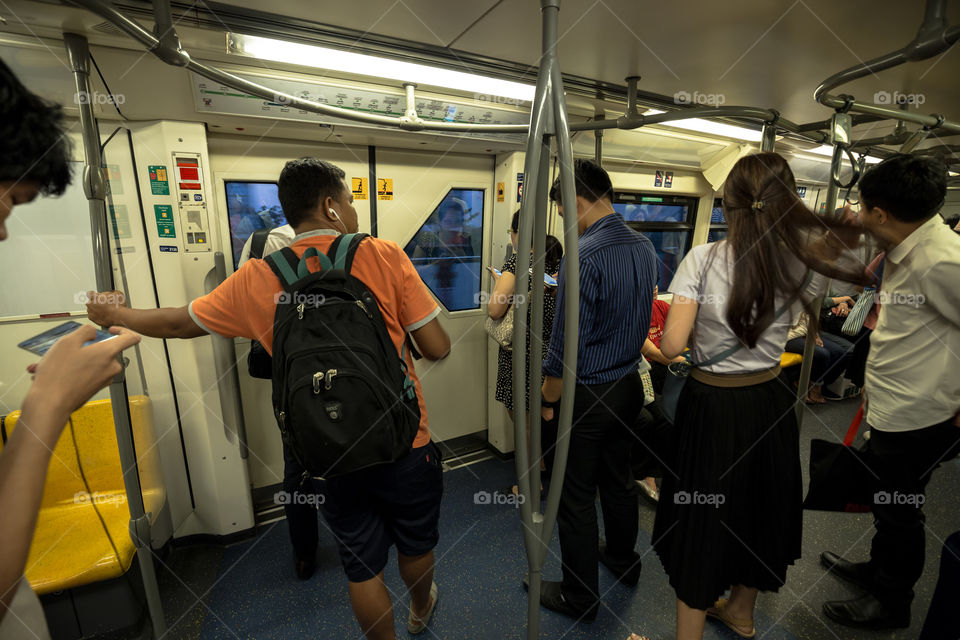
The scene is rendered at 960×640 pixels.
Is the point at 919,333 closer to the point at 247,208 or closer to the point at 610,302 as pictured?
the point at 610,302

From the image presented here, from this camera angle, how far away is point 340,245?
139cm

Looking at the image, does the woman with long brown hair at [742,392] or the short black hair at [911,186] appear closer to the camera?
the woman with long brown hair at [742,392]

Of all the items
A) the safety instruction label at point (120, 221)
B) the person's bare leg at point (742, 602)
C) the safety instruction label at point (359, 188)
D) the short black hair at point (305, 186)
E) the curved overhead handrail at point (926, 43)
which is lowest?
the person's bare leg at point (742, 602)

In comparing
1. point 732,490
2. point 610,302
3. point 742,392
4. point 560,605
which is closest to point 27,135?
point 610,302

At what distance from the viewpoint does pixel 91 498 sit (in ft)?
7.00

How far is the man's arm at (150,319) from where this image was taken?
Result: 55.6 inches

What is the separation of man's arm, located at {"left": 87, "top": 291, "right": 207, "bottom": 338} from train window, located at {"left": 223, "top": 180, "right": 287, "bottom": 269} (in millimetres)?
1271

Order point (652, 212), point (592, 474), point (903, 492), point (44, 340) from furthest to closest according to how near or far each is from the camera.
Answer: point (652, 212)
point (592, 474)
point (903, 492)
point (44, 340)

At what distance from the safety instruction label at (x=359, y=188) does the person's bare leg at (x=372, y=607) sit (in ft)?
7.28

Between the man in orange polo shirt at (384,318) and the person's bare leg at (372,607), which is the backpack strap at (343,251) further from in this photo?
the person's bare leg at (372,607)

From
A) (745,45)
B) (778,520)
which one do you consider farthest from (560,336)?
(745,45)

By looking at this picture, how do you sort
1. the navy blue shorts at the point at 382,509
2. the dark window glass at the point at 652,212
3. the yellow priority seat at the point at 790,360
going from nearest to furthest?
the navy blue shorts at the point at 382,509 < the yellow priority seat at the point at 790,360 < the dark window glass at the point at 652,212

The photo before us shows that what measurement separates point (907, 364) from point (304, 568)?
115 inches

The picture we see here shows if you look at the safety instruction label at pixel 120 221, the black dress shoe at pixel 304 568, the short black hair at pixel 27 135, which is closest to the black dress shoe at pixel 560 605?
the black dress shoe at pixel 304 568
